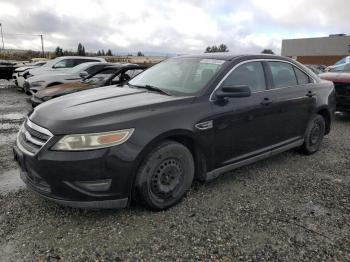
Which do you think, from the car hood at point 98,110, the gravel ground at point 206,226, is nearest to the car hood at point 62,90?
the gravel ground at point 206,226

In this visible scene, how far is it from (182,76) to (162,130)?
1186 millimetres

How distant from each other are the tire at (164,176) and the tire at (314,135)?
2.51m

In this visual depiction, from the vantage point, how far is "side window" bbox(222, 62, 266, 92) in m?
3.92

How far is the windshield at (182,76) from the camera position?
382cm

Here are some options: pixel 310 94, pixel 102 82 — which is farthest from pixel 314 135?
pixel 102 82

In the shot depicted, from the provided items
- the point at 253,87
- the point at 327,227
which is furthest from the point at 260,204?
the point at 253,87

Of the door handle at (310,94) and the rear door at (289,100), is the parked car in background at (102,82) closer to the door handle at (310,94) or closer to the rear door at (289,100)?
the rear door at (289,100)

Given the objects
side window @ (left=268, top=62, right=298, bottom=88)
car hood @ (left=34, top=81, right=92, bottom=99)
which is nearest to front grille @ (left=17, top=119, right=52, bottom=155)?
side window @ (left=268, top=62, right=298, bottom=88)

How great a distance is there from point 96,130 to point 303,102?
129 inches

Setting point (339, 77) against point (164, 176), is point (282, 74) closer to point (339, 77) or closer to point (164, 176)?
point (164, 176)

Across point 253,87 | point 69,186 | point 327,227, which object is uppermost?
point 253,87

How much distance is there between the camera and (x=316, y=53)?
60.3 metres

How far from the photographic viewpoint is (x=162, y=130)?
124 inches

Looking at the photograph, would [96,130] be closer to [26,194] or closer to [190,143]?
[190,143]
